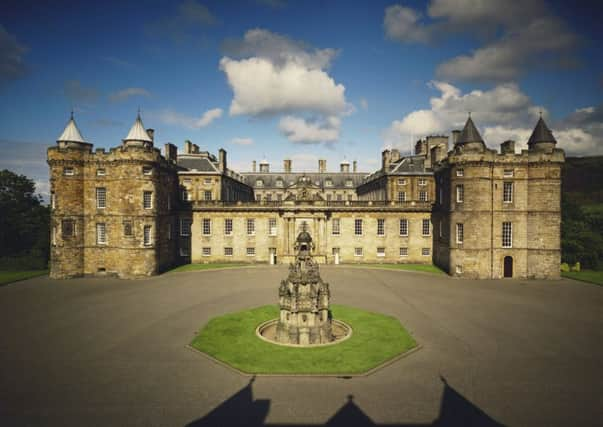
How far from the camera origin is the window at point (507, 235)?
33594mm

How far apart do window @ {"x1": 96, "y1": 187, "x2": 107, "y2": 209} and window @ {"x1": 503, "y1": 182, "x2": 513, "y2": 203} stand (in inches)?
1547

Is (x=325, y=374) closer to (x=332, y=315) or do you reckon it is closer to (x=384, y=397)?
(x=384, y=397)

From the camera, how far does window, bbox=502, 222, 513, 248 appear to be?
33594mm

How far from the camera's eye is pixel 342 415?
10516 mm

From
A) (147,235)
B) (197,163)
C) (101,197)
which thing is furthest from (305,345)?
(197,163)

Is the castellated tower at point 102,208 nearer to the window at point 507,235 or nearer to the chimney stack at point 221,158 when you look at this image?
the chimney stack at point 221,158

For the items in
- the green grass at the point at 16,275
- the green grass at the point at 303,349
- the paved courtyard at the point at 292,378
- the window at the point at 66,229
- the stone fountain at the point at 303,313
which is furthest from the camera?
the window at the point at 66,229

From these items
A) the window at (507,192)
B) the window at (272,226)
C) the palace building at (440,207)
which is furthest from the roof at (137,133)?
the window at (507,192)

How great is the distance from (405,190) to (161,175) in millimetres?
33018

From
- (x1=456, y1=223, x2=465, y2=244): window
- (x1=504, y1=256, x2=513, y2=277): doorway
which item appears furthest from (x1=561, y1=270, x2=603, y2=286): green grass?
(x1=456, y1=223, x2=465, y2=244): window

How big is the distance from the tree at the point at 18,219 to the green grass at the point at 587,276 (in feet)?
196

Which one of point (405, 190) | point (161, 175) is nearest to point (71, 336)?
point (161, 175)

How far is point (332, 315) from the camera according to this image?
20328 millimetres

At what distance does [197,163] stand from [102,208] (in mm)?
17760
